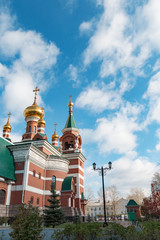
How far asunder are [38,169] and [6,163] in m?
3.93

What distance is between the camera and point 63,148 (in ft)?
97.0

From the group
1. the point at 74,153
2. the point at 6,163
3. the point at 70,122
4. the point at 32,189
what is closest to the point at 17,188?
the point at 32,189

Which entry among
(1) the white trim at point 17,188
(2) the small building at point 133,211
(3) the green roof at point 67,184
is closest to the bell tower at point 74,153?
(3) the green roof at point 67,184

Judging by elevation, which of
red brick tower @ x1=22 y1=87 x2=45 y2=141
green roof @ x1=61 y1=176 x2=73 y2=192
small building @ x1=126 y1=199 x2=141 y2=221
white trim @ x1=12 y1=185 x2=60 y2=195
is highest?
red brick tower @ x1=22 y1=87 x2=45 y2=141

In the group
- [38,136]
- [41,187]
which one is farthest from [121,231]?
[38,136]

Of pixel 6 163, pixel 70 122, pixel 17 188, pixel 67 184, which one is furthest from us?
pixel 70 122

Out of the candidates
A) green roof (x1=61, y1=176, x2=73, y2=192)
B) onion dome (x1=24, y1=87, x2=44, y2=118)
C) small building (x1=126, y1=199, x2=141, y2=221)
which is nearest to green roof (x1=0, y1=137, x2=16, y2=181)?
green roof (x1=61, y1=176, x2=73, y2=192)

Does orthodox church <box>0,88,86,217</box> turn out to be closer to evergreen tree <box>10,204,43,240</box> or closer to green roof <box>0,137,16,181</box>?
green roof <box>0,137,16,181</box>

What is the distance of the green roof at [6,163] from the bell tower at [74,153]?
9485 mm

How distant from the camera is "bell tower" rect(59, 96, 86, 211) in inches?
991

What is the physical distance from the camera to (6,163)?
58.8 ft

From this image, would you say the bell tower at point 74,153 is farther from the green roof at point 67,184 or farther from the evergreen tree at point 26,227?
the evergreen tree at point 26,227

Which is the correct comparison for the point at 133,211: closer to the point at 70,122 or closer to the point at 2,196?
the point at 2,196

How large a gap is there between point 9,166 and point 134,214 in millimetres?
15514
